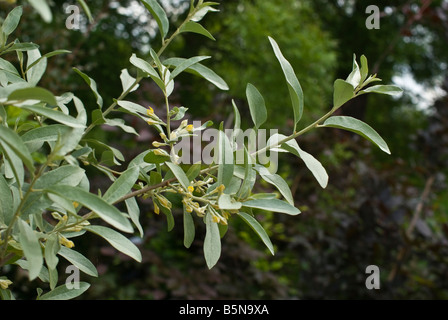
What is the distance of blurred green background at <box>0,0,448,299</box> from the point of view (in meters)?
2.14

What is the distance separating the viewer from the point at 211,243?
2.34ft

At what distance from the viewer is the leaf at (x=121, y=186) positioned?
2.06ft

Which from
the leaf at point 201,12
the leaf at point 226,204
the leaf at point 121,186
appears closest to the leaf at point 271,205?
the leaf at point 226,204

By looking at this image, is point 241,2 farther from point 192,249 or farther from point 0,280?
point 0,280

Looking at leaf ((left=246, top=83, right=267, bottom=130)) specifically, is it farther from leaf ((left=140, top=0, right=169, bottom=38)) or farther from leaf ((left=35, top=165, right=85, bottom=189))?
leaf ((left=35, top=165, right=85, bottom=189))

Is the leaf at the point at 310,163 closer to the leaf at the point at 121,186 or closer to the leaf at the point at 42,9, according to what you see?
the leaf at the point at 121,186

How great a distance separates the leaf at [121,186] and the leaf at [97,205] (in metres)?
0.09

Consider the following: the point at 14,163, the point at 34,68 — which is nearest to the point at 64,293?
the point at 14,163

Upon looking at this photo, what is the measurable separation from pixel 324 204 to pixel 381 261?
2.90ft

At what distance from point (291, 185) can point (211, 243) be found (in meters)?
2.38

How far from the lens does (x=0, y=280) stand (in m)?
0.71

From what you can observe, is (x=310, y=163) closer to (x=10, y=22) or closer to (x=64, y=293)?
(x=64, y=293)

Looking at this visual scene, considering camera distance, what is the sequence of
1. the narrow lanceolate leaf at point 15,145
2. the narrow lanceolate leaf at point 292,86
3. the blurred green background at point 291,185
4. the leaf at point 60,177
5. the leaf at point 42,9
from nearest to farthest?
the leaf at point 42,9 → the narrow lanceolate leaf at point 15,145 → the leaf at point 60,177 → the narrow lanceolate leaf at point 292,86 → the blurred green background at point 291,185
